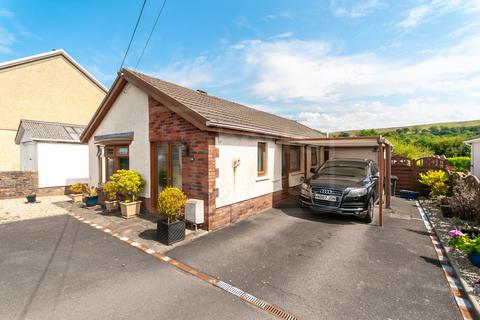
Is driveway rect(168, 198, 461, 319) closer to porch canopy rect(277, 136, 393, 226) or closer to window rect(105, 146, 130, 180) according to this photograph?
porch canopy rect(277, 136, 393, 226)

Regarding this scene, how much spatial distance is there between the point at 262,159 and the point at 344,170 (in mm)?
3236

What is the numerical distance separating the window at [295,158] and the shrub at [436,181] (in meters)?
6.16

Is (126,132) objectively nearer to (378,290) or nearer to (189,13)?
(189,13)

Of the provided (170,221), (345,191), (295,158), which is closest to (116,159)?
(170,221)

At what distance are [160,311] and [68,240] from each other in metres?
4.34

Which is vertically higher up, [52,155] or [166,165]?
[52,155]

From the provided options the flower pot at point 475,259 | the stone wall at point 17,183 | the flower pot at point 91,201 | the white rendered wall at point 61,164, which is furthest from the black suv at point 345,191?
the stone wall at point 17,183

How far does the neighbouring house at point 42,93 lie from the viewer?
16625 mm

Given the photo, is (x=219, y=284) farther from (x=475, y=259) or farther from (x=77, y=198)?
(x=77, y=198)

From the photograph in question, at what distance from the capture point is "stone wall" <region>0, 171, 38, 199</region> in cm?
1208

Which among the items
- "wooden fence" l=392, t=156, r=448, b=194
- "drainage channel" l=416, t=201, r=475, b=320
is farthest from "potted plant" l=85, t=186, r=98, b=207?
"wooden fence" l=392, t=156, r=448, b=194

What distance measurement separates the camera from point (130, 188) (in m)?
7.79

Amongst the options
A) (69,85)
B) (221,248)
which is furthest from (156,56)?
(69,85)

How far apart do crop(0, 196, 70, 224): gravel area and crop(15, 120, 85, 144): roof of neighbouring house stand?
4.04 metres
